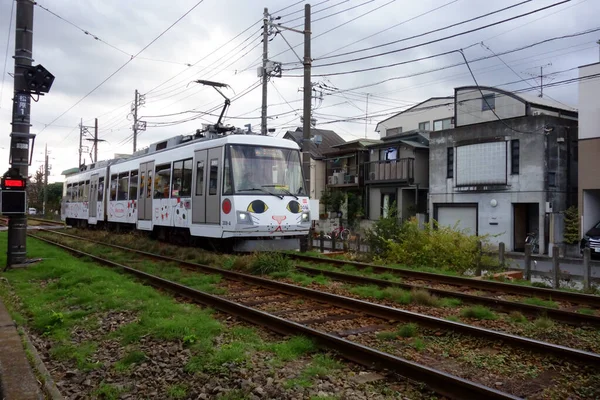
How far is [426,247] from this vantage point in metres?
13.7

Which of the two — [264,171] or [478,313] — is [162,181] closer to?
[264,171]

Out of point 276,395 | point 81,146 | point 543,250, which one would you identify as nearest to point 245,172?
point 276,395

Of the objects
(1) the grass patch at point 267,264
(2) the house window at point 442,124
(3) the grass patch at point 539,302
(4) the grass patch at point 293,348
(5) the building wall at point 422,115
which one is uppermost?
(5) the building wall at point 422,115

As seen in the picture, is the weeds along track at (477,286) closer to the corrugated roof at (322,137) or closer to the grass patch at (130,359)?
the grass patch at (130,359)

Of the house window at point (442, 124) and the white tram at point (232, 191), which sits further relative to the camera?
the house window at point (442, 124)

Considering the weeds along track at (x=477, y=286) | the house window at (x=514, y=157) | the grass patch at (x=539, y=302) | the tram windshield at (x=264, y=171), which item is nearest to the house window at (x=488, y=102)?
the house window at (x=514, y=157)

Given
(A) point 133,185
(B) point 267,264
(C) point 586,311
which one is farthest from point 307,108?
(C) point 586,311

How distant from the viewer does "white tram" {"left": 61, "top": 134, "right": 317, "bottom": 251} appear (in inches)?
490

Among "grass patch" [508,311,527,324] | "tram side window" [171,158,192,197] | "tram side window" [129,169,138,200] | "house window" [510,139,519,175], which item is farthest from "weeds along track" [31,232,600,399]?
"house window" [510,139,519,175]

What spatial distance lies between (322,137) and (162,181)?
29.6m

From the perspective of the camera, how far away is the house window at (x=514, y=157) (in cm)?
2534

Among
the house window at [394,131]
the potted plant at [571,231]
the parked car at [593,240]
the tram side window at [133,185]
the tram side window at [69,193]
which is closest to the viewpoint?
the tram side window at [133,185]

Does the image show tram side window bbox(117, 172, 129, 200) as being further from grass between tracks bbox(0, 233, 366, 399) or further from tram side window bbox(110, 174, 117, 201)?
grass between tracks bbox(0, 233, 366, 399)

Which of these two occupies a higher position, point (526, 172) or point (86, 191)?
point (526, 172)
